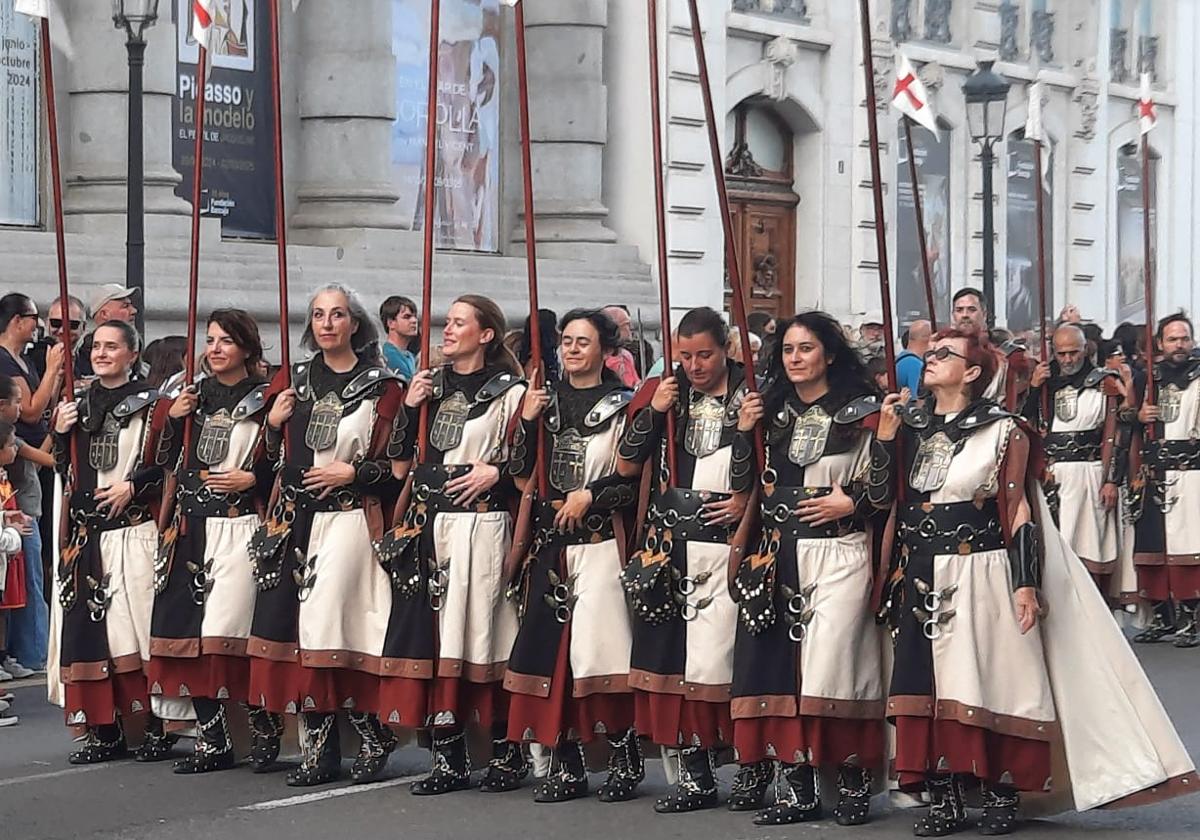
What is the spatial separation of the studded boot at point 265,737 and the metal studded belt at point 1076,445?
622 centimetres

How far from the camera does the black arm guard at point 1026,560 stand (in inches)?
327

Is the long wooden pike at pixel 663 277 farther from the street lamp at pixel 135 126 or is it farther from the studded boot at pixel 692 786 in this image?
the street lamp at pixel 135 126

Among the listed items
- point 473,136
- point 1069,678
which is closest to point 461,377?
point 1069,678

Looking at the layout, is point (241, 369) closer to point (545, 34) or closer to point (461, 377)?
point (461, 377)

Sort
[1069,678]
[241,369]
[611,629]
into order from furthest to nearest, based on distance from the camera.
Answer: [241,369], [611,629], [1069,678]

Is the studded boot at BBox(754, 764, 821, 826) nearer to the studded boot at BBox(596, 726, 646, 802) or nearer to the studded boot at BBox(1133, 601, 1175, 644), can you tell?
the studded boot at BBox(596, 726, 646, 802)

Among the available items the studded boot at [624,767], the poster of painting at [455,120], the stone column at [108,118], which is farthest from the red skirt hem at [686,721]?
the poster of painting at [455,120]

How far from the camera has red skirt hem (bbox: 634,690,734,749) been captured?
8.84 m

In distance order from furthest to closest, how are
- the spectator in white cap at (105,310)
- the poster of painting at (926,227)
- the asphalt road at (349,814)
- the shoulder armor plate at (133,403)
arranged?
the poster of painting at (926,227) → the spectator in white cap at (105,310) → the shoulder armor plate at (133,403) → the asphalt road at (349,814)

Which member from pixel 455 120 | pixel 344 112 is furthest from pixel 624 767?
pixel 455 120

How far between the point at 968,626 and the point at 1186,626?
676cm

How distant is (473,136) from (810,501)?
14302 mm

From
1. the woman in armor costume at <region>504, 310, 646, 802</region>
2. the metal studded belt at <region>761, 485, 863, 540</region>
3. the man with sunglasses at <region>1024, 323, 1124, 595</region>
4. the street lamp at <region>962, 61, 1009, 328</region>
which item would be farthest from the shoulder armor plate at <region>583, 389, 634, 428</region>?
the street lamp at <region>962, 61, 1009, 328</region>

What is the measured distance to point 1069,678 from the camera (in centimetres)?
838
